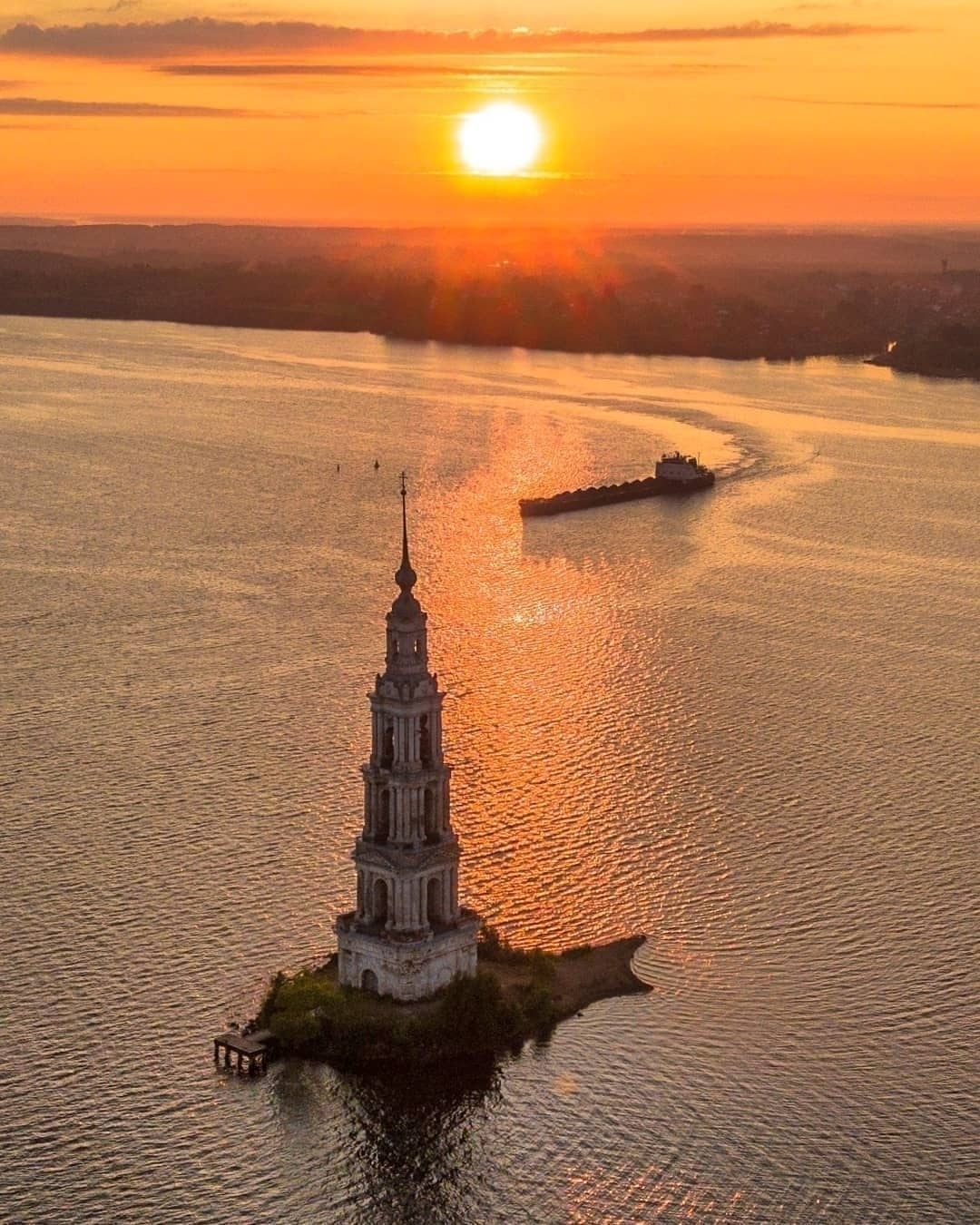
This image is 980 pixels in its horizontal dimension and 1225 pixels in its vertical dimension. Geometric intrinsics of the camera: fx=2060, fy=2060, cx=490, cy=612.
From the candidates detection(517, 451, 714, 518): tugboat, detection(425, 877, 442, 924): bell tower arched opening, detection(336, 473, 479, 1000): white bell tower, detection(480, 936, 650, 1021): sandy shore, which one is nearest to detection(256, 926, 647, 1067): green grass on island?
detection(480, 936, 650, 1021): sandy shore

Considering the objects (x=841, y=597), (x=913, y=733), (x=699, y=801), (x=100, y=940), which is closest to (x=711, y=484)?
(x=841, y=597)

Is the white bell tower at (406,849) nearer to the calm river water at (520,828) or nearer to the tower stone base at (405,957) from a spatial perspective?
the tower stone base at (405,957)

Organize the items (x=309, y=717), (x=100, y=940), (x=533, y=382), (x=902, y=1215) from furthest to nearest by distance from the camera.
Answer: (x=533, y=382)
(x=309, y=717)
(x=100, y=940)
(x=902, y=1215)

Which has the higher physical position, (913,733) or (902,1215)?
(913,733)

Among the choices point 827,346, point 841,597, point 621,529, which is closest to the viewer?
point 841,597

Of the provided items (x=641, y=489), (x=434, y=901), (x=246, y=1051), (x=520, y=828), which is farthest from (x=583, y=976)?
(x=641, y=489)

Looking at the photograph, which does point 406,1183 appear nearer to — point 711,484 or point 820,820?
point 820,820
